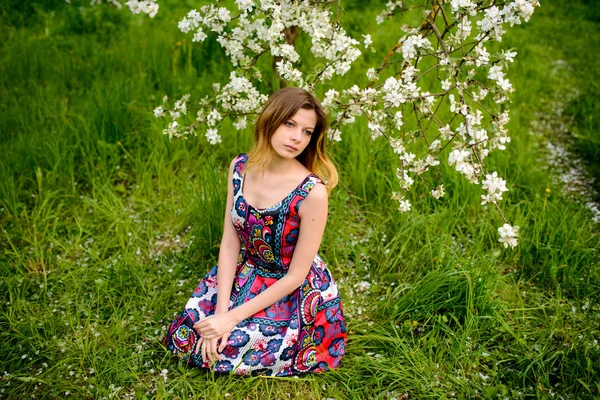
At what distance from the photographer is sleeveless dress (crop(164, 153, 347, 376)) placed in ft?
7.54

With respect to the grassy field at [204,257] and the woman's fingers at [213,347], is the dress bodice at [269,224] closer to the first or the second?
the woman's fingers at [213,347]

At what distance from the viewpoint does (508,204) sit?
352cm

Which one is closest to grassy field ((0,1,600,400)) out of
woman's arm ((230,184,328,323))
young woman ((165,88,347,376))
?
young woman ((165,88,347,376))

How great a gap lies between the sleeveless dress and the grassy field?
99 millimetres

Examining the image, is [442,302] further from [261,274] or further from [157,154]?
[157,154]

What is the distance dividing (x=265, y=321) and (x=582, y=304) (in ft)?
6.11

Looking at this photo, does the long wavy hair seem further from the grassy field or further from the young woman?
the grassy field

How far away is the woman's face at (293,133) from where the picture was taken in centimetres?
216

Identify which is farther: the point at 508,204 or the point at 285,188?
the point at 508,204

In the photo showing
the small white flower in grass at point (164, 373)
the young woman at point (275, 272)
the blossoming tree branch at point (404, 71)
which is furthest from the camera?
the small white flower in grass at point (164, 373)

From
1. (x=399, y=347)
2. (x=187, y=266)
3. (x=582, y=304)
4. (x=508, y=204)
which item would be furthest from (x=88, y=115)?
(x=582, y=304)

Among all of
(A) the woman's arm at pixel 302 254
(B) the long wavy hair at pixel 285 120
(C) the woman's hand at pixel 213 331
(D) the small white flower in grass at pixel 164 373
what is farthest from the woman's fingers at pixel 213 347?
(B) the long wavy hair at pixel 285 120

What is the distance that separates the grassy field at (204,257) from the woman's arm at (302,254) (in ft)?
1.25

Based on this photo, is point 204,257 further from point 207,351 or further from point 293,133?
point 293,133
